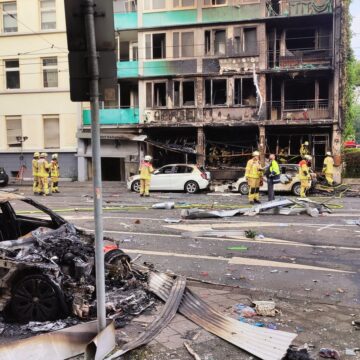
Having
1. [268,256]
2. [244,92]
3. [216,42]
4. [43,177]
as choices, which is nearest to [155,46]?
[216,42]

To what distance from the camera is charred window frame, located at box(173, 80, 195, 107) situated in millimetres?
28266

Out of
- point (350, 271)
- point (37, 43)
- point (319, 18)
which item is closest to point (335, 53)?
point (319, 18)

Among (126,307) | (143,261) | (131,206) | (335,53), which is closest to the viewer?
(126,307)

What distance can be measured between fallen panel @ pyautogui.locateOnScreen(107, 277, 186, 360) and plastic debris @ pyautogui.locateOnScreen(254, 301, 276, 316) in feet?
3.12

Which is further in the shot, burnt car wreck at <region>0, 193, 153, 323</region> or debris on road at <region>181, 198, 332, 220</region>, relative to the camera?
debris on road at <region>181, 198, 332, 220</region>

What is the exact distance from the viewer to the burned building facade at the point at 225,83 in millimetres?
26734

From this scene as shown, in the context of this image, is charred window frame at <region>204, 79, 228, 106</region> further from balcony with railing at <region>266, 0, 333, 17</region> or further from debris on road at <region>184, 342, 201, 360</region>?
debris on road at <region>184, 342, 201, 360</region>

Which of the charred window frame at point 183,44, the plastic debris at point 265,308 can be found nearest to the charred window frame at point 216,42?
the charred window frame at point 183,44

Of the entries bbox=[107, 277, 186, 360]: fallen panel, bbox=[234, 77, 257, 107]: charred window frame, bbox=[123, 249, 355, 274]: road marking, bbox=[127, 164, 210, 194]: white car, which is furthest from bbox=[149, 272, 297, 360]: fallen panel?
bbox=[234, 77, 257, 107]: charred window frame

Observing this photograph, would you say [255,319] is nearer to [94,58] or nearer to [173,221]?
[94,58]

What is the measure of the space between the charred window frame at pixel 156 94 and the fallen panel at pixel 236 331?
23490mm

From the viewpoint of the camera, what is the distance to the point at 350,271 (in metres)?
7.57

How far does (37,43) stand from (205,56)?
11.2 m

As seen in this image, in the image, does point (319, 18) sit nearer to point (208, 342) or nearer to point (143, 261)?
point (143, 261)
